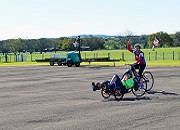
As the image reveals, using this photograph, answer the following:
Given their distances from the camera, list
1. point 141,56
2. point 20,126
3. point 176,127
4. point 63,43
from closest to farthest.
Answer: point 176,127 < point 20,126 < point 141,56 < point 63,43

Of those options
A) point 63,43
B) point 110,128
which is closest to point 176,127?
point 110,128

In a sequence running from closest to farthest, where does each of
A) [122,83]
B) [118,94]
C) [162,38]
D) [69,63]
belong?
[118,94], [122,83], [69,63], [162,38]

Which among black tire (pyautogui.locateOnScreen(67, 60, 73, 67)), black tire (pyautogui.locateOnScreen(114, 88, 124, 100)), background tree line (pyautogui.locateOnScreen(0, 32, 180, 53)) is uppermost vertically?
background tree line (pyautogui.locateOnScreen(0, 32, 180, 53))

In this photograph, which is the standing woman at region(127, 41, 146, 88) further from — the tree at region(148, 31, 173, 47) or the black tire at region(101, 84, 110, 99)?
the tree at region(148, 31, 173, 47)

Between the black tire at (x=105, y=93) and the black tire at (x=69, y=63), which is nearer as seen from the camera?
the black tire at (x=105, y=93)

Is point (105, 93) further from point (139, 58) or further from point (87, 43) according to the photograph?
point (87, 43)

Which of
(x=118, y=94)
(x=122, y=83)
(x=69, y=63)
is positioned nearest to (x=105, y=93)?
(x=118, y=94)

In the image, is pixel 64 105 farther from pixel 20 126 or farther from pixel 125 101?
pixel 20 126

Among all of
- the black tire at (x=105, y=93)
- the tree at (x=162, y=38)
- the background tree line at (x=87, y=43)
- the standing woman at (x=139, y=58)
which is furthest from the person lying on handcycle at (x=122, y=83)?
the tree at (x=162, y=38)

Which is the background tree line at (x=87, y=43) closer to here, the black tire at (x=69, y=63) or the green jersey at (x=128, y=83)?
the black tire at (x=69, y=63)

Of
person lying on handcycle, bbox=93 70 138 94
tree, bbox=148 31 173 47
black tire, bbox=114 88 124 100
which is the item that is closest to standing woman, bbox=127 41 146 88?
person lying on handcycle, bbox=93 70 138 94

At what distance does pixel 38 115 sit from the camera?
11672 mm

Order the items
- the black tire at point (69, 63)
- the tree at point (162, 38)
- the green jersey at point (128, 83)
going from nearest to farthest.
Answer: the green jersey at point (128, 83) → the black tire at point (69, 63) → the tree at point (162, 38)

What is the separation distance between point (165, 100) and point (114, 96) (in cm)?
177
